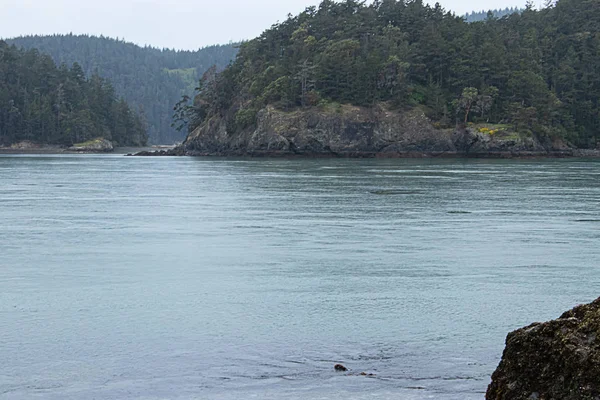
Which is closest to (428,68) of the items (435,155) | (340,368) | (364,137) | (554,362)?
(364,137)

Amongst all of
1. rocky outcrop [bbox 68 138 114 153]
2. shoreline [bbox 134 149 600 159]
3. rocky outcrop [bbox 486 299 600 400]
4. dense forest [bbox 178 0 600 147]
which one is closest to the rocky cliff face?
shoreline [bbox 134 149 600 159]

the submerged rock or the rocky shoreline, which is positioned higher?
the rocky shoreline

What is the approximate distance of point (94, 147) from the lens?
17888 cm

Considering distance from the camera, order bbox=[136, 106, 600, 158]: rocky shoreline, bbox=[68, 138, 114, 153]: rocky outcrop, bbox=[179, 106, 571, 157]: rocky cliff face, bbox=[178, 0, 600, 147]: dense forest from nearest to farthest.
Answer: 1. bbox=[136, 106, 600, 158]: rocky shoreline
2. bbox=[179, 106, 571, 157]: rocky cliff face
3. bbox=[178, 0, 600, 147]: dense forest
4. bbox=[68, 138, 114, 153]: rocky outcrop

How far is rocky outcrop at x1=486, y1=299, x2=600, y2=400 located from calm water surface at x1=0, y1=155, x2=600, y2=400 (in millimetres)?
1994

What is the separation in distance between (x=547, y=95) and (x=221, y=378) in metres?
118

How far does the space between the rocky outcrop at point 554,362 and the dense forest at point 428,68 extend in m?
107

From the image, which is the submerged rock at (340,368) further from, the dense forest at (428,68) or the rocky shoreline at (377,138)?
the dense forest at (428,68)

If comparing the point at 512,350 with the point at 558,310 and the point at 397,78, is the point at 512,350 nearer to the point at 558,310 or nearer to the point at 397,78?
the point at 558,310

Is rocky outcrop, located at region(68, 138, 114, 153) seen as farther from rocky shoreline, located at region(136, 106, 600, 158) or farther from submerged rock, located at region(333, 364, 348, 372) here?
submerged rock, located at region(333, 364, 348, 372)

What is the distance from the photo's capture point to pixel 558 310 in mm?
13742

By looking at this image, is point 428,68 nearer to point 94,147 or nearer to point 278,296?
point 94,147

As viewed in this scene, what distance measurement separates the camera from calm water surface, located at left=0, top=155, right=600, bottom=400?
996cm

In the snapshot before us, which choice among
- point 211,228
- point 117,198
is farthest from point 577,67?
point 211,228
